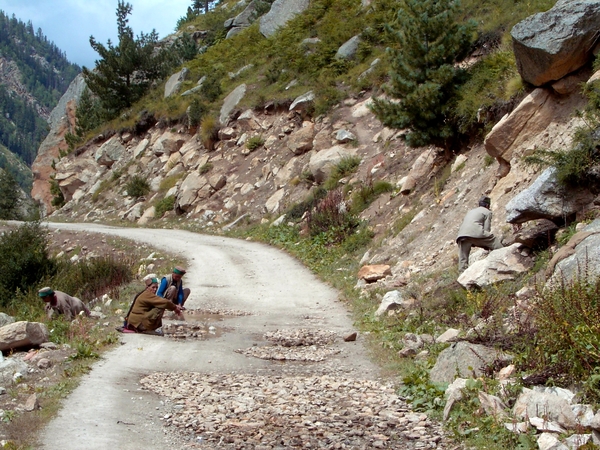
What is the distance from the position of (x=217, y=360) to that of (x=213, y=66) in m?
32.9

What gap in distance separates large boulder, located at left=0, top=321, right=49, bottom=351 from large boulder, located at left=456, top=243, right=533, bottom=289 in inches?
238

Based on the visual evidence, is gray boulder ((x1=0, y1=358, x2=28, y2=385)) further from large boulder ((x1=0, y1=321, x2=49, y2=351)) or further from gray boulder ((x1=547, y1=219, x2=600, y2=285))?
gray boulder ((x1=547, y1=219, x2=600, y2=285))

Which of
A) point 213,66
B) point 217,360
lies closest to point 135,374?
point 217,360

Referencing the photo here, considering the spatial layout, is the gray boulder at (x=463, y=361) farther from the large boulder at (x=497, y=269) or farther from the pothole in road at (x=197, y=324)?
the pothole in road at (x=197, y=324)

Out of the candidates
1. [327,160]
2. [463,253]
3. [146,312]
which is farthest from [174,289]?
[327,160]

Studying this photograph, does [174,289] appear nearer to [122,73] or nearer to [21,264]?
[21,264]

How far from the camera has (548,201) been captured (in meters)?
9.38

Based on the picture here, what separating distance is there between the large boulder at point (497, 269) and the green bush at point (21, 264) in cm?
1312

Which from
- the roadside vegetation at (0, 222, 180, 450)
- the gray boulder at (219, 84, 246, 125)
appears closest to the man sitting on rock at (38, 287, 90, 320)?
the roadside vegetation at (0, 222, 180, 450)

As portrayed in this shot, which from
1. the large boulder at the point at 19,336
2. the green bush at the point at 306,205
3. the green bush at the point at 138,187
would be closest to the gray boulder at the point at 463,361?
the large boulder at the point at 19,336

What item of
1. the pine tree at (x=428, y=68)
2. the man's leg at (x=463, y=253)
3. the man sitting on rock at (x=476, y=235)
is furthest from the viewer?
the pine tree at (x=428, y=68)

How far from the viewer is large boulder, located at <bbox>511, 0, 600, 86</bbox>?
11.8 m

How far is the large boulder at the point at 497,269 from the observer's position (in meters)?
8.98

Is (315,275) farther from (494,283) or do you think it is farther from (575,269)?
(575,269)
